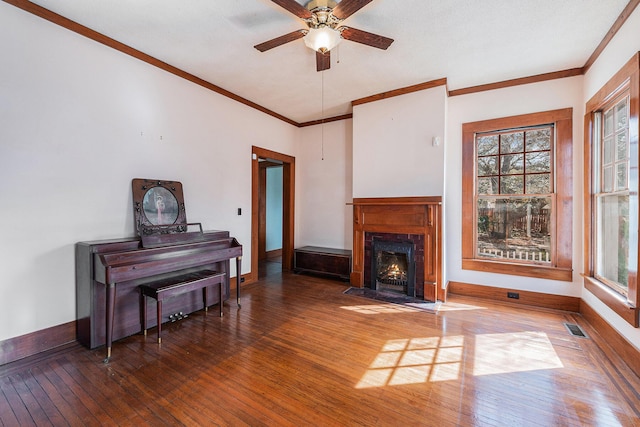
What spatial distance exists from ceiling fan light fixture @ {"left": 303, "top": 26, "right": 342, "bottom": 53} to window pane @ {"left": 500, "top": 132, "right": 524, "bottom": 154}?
2.79 metres

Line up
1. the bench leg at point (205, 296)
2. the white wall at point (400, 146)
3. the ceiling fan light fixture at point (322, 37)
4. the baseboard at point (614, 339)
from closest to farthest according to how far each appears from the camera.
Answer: the baseboard at point (614, 339) → the ceiling fan light fixture at point (322, 37) → the bench leg at point (205, 296) → the white wall at point (400, 146)

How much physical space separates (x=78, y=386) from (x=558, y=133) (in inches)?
211

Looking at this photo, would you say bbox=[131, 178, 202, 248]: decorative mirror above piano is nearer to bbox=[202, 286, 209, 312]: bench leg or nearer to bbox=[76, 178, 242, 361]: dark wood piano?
bbox=[76, 178, 242, 361]: dark wood piano

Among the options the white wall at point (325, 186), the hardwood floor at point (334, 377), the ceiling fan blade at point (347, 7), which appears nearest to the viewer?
the hardwood floor at point (334, 377)

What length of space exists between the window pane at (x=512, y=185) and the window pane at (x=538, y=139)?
41 cm

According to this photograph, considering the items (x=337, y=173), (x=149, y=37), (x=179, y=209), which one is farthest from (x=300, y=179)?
(x=149, y=37)

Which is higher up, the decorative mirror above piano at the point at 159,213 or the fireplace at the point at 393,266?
the decorative mirror above piano at the point at 159,213

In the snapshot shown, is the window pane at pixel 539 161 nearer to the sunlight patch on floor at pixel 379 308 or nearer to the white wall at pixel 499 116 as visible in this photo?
the white wall at pixel 499 116

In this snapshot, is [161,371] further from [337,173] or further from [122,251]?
[337,173]

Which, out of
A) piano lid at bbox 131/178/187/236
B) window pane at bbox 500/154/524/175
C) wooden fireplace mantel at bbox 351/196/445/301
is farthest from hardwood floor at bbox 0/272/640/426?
window pane at bbox 500/154/524/175

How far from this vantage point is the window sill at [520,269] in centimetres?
336

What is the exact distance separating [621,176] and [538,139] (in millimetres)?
1166

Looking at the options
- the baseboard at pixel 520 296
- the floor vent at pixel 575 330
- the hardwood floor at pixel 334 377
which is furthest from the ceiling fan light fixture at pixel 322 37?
the floor vent at pixel 575 330

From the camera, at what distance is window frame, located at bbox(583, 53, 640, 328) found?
2133mm
